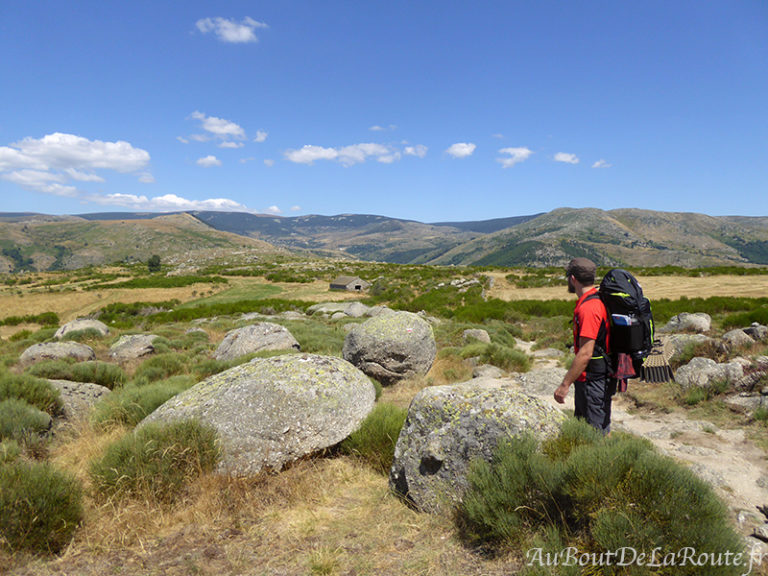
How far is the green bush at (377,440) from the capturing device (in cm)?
542

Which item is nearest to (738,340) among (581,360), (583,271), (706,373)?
(706,373)

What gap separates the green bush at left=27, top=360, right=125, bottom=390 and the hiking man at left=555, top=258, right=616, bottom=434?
10364mm

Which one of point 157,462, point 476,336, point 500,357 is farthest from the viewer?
point 476,336

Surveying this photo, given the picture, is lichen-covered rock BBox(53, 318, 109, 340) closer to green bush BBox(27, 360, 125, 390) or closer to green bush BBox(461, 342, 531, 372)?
green bush BBox(27, 360, 125, 390)

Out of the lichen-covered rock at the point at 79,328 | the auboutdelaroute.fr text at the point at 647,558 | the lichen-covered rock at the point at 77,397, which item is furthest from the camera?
the lichen-covered rock at the point at 79,328

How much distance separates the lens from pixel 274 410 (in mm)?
5254

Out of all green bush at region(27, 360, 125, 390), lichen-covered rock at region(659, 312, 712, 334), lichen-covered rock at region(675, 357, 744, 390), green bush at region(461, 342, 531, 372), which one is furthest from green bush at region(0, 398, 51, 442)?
lichen-covered rock at region(659, 312, 712, 334)

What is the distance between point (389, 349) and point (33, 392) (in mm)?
7571

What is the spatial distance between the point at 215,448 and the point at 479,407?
3339mm

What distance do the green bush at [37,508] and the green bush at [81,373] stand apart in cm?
658

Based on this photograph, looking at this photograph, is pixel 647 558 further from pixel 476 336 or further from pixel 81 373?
pixel 476 336

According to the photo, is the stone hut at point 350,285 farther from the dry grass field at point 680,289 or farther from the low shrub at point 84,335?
the low shrub at point 84,335

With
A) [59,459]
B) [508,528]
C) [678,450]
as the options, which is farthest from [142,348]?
[678,450]

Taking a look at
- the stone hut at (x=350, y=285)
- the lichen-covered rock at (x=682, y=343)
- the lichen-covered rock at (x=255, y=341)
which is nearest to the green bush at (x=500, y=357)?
the lichen-covered rock at (x=682, y=343)
